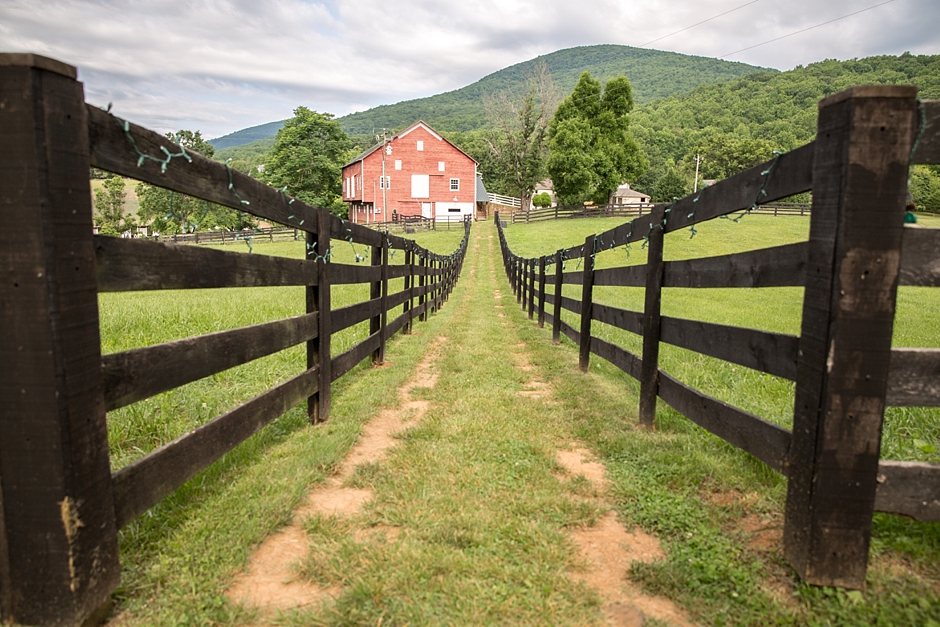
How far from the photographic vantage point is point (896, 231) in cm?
190

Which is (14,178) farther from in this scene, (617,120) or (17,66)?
(617,120)

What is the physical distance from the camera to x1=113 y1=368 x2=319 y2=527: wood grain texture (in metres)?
1.98

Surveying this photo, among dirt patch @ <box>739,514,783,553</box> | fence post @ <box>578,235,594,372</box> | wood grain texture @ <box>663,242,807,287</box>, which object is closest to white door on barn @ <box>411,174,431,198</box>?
fence post @ <box>578,235,594,372</box>

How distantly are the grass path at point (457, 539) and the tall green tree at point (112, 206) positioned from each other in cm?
7429

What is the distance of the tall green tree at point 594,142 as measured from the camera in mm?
50781

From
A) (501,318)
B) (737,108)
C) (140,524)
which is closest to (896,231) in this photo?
(140,524)

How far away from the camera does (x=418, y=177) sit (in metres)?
53.1

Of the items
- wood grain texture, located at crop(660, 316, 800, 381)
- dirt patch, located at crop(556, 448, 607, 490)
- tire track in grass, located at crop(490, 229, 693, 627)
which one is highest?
wood grain texture, located at crop(660, 316, 800, 381)

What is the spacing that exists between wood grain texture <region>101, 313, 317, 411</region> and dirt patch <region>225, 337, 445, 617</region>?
0.81 meters

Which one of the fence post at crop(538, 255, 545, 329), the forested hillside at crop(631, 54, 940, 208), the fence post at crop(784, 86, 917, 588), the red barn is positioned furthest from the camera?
the forested hillside at crop(631, 54, 940, 208)

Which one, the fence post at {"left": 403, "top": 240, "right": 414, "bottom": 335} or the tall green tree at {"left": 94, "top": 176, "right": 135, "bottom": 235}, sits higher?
the tall green tree at {"left": 94, "top": 176, "right": 135, "bottom": 235}

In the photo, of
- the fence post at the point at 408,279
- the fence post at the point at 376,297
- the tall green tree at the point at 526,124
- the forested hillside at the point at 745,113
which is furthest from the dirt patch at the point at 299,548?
the tall green tree at the point at 526,124

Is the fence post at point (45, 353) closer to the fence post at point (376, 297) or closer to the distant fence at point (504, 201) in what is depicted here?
the fence post at point (376, 297)

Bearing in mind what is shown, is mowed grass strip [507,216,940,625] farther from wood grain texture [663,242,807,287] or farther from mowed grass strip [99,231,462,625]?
mowed grass strip [99,231,462,625]
